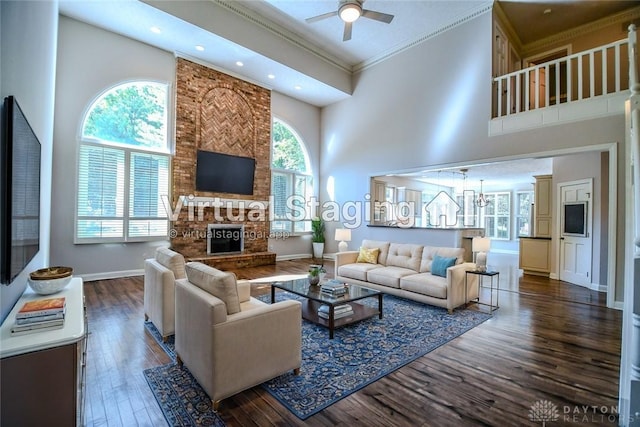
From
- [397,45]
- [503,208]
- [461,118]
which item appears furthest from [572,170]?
[503,208]

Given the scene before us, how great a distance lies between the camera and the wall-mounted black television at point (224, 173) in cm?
684

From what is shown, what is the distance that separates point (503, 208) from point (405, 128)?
25.1ft

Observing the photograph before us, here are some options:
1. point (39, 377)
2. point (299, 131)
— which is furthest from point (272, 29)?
point (39, 377)

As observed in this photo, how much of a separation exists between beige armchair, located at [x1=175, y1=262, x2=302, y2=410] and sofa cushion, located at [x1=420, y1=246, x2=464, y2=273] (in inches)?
114

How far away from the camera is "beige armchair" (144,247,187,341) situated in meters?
2.98

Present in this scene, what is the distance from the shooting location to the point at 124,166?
584 centimetres

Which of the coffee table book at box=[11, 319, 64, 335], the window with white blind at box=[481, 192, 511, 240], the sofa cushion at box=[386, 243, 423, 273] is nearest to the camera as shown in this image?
the coffee table book at box=[11, 319, 64, 335]

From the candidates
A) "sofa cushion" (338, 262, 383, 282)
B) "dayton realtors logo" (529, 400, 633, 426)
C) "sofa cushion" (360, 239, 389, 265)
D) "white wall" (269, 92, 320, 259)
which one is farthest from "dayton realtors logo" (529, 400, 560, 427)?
"white wall" (269, 92, 320, 259)

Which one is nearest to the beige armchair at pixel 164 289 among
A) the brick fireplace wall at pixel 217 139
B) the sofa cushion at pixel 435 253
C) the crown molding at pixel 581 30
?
the brick fireplace wall at pixel 217 139

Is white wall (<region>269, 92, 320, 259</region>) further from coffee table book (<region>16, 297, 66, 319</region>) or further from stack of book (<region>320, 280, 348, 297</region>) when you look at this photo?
coffee table book (<region>16, 297, 66, 319</region>)

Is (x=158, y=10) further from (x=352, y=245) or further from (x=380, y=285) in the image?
(x=352, y=245)

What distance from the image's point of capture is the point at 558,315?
395cm

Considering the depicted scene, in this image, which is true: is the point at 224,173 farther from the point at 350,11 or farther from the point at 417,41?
the point at 417,41

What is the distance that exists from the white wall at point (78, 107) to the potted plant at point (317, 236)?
4.72 meters
